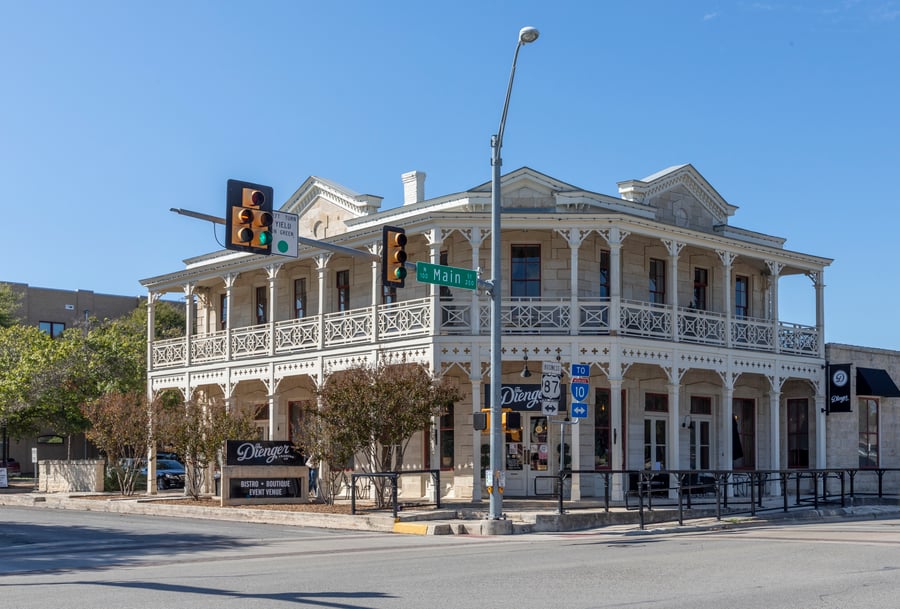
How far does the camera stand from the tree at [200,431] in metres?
31.2

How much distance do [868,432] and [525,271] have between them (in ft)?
44.8

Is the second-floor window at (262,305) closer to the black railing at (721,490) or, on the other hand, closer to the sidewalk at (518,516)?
the sidewalk at (518,516)

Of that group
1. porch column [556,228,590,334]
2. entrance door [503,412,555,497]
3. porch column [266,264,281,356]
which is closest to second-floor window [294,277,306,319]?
porch column [266,264,281,356]

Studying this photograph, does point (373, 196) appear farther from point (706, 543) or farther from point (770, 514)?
point (706, 543)

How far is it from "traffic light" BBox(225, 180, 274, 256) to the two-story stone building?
11732 mm

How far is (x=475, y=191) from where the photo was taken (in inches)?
1208

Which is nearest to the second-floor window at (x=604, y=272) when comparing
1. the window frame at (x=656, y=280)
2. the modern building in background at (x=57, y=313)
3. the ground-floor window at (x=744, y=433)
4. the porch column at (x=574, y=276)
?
the window frame at (x=656, y=280)

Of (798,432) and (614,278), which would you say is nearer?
(614,278)

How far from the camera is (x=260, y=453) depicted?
28.9m

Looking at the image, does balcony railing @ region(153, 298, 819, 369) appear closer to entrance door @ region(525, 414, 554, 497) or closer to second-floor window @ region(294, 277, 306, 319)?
second-floor window @ region(294, 277, 306, 319)

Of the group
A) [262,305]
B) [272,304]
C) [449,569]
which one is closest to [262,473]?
[272,304]

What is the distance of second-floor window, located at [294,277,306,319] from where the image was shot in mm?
36469

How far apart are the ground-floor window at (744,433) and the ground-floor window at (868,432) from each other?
354 cm

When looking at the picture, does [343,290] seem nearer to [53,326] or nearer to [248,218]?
[248,218]
